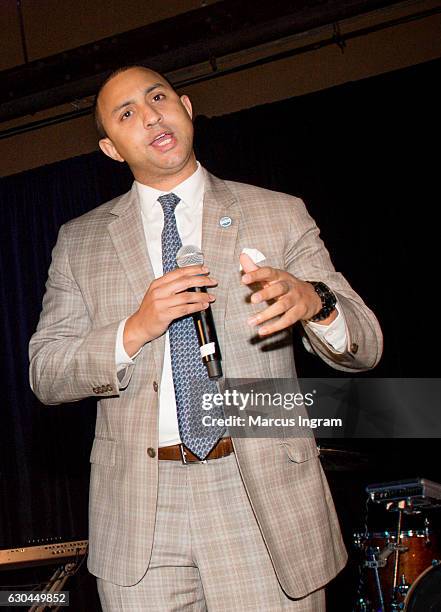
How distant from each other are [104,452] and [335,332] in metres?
0.58

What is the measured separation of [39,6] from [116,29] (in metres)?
0.73

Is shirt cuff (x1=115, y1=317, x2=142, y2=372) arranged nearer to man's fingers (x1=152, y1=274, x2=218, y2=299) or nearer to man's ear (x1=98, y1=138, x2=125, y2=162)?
man's fingers (x1=152, y1=274, x2=218, y2=299)

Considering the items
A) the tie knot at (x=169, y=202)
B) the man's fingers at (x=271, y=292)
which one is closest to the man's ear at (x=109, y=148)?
the tie knot at (x=169, y=202)

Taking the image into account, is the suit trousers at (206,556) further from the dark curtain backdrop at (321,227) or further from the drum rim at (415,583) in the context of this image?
the dark curtain backdrop at (321,227)

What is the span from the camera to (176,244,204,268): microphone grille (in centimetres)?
168

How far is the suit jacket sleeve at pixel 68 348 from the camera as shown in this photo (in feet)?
5.56

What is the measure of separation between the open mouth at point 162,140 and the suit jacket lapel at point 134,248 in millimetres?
151

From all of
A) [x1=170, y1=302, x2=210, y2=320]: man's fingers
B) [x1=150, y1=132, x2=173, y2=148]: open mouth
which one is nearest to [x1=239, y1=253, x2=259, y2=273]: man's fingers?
[x1=170, y1=302, x2=210, y2=320]: man's fingers

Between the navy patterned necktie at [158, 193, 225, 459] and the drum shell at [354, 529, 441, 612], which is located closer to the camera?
the navy patterned necktie at [158, 193, 225, 459]

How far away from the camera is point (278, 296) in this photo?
1475 millimetres

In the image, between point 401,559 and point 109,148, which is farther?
point 401,559

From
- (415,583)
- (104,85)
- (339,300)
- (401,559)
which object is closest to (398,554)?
(401,559)

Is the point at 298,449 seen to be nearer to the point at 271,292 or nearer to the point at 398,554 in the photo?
the point at 271,292

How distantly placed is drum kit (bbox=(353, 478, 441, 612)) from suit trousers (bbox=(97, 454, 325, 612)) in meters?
1.98
